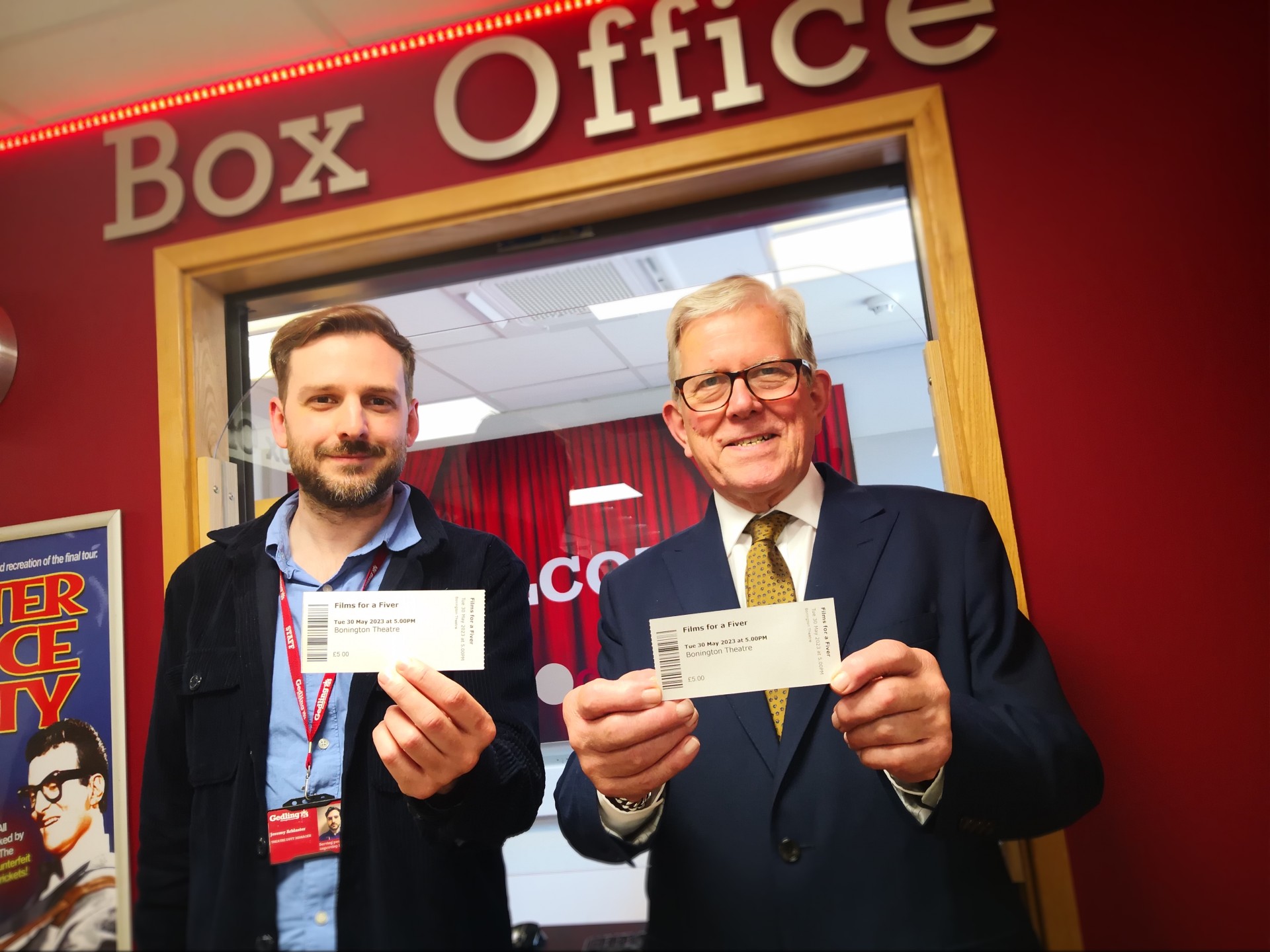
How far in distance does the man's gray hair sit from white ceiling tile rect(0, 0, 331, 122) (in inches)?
49.6

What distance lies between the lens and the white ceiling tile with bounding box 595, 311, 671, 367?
153cm

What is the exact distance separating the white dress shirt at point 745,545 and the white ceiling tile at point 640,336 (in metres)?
0.27

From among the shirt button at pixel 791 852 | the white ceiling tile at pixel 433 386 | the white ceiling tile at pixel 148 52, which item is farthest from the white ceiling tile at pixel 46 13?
the shirt button at pixel 791 852

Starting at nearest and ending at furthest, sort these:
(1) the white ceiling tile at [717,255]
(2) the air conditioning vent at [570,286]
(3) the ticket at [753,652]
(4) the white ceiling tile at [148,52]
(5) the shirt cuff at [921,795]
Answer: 1. (3) the ticket at [753,652]
2. (5) the shirt cuff at [921,795]
3. (2) the air conditioning vent at [570,286]
4. (1) the white ceiling tile at [717,255]
5. (4) the white ceiling tile at [148,52]

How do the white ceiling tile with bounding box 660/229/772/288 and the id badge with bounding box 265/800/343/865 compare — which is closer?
the id badge with bounding box 265/800/343/865

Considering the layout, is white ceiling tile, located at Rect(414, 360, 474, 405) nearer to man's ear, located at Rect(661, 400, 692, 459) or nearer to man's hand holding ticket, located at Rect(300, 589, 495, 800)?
man's ear, located at Rect(661, 400, 692, 459)

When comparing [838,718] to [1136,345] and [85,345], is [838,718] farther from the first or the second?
[85,345]

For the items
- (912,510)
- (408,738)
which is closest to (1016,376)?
(912,510)

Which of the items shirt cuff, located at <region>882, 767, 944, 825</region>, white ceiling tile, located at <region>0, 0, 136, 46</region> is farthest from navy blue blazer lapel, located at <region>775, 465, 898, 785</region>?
white ceiling tile, located at <region>0, 0, 136, 46</region>

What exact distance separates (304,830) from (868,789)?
2.85ft

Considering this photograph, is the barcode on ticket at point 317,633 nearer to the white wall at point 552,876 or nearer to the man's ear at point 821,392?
the white wall at point 552,876

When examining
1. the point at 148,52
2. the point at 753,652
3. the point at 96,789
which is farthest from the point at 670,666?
the point at 148,52

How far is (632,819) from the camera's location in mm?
1342

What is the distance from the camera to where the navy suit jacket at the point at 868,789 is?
125 centimetres
